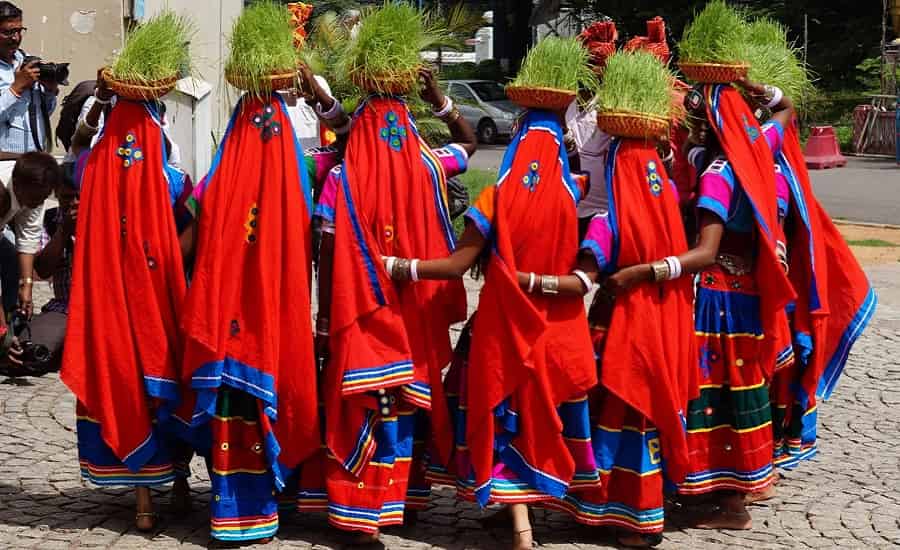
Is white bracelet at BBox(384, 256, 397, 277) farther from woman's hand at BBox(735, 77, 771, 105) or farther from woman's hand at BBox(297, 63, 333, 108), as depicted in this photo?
woman's hand at BBox(735, 77, 771, 105)

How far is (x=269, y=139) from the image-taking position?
4941mm

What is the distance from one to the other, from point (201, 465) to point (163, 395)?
4.15 feet

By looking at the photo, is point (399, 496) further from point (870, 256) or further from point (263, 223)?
point (870, 256)

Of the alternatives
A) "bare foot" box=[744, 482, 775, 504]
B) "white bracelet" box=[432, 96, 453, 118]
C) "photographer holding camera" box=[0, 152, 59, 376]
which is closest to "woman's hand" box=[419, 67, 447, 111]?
"white bracelet" box=[432, 96, 453, 118]

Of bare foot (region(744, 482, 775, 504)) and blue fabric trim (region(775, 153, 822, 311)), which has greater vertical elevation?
blue fabric trim (region(775, 153, 822, 311))

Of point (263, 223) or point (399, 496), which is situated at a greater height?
point (263, 223)

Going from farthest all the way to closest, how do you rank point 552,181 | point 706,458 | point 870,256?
point 870,256, point 706,458, point 552,181

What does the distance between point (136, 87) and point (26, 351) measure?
3.04 meters

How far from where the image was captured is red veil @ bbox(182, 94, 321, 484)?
16.1 feet

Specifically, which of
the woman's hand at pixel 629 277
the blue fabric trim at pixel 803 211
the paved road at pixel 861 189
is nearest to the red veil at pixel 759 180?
the blue fabric trim at pixel 803 211

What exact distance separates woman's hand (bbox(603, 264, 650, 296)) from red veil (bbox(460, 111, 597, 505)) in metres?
0.15

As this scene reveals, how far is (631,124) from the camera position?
495 centimetres

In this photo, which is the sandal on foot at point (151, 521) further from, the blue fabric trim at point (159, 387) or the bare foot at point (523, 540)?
the bare foot at point (523, 540)

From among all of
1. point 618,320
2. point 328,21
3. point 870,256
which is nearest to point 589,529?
point 618,320
